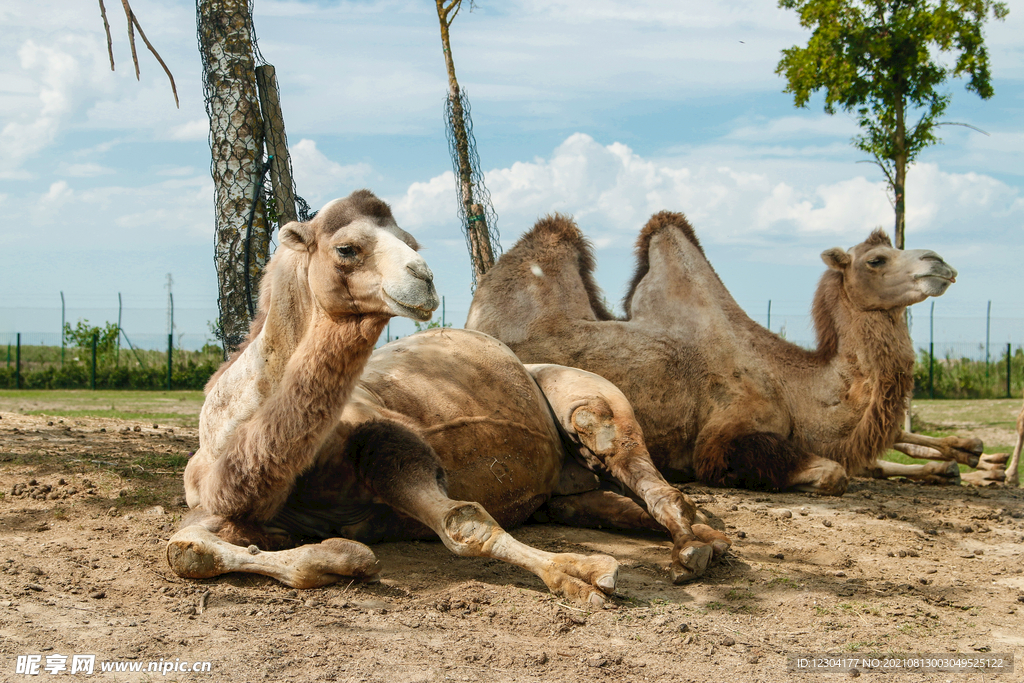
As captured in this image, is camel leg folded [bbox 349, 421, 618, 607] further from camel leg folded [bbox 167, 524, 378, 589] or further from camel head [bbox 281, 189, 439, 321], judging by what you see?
camel head [bbox 281, 189, 439, 321]

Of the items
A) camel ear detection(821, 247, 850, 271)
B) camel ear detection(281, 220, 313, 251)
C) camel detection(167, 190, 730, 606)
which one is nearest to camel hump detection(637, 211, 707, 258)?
camel ear detection(821, 247, 850, 271)

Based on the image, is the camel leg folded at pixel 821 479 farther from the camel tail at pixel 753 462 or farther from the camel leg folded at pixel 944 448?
the camel leg folded at pixel 944 448

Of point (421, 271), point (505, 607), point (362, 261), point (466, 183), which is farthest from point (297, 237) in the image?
point (466, 183)

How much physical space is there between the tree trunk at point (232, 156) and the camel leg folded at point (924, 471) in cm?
489

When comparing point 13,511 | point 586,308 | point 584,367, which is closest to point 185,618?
point 13,511

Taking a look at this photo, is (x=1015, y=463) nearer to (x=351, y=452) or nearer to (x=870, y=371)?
(x=870, y=371)

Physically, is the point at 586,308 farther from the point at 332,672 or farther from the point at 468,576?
the point at 332,672

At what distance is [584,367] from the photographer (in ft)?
20.4

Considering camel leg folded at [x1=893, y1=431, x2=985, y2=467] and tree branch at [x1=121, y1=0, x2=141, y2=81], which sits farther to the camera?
camel leg folded at [x1=893, y1=431, x2=985, y2=467]

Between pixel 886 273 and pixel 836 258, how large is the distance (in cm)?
40

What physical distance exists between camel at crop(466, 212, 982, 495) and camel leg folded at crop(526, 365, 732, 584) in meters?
1.19

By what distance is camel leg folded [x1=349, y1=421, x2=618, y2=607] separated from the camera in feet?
10.4

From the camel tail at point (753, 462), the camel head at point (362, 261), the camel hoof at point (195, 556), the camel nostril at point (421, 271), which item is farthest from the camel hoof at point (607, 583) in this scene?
the camel tail at point (753, 462)

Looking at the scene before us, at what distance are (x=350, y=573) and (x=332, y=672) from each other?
0.78 meters
